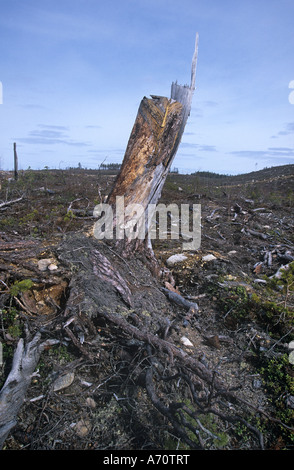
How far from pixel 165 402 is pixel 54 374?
0.99 metres

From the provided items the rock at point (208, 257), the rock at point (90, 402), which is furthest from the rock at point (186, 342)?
the rock at point (208, 257)

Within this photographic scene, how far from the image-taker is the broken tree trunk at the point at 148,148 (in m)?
3.85

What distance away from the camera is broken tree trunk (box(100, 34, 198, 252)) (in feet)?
12.6

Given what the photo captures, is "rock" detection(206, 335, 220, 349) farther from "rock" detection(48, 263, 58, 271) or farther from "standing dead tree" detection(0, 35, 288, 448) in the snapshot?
"rock" detection(48, 263, 58, 271)

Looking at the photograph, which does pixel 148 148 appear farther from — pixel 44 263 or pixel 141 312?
pixel 141 312

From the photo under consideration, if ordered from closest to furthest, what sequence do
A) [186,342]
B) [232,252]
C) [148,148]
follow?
1. [186,342]
2. [148,148]
3. [232,252]

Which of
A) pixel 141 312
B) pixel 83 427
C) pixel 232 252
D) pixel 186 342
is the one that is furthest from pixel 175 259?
pixel 83 427

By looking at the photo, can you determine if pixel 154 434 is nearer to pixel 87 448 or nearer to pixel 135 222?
pixel 87 448

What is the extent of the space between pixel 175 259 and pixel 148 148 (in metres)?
1.97

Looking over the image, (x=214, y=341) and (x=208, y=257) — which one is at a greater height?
(x=208, y=257)

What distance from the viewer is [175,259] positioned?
477cm

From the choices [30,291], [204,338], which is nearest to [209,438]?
[204,338]

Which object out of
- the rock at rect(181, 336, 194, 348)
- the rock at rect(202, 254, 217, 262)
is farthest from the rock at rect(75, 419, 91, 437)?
the rock at rect(202, 254, 217, 262)

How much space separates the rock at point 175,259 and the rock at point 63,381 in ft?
8.72
